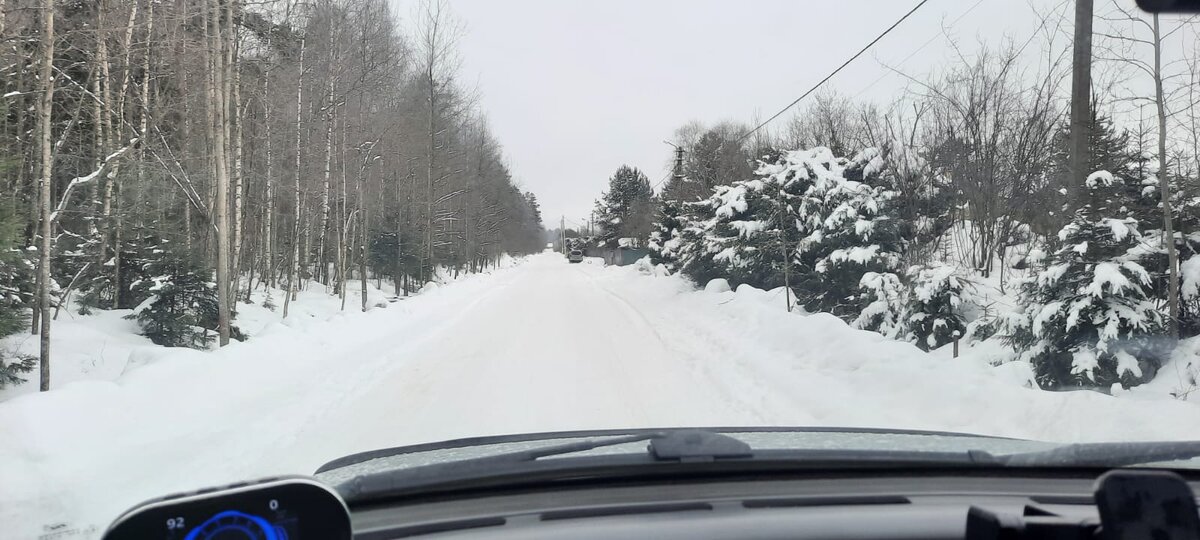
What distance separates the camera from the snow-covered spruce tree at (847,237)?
13.1 m

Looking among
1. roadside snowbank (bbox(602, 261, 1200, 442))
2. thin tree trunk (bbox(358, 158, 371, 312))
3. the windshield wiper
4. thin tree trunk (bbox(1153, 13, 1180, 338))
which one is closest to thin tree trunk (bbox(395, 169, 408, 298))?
thin tree trunk (bbox(358, 158, 371, 312))

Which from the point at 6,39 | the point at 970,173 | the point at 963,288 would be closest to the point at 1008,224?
the point at 970,173

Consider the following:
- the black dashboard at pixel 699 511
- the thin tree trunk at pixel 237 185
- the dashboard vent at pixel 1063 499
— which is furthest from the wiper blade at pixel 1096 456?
the thin tree trunk at pixel 237 185

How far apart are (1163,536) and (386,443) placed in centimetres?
549

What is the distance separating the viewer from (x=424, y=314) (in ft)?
59.8

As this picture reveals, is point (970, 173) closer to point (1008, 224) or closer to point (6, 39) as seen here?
point (1008, 224)

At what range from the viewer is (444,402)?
768 cm

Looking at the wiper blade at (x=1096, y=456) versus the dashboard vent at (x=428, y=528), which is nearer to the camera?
the dashboard vent at (x=428, y=528)

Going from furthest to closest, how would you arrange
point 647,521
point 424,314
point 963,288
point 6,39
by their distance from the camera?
point 424,314 → point 963,288 → point 6,39 → point 647,521

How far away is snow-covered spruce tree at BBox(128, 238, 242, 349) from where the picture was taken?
44.3 feet

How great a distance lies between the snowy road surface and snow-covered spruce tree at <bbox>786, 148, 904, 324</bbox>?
5.91ft

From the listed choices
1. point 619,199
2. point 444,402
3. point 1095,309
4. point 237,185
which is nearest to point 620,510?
point 444,402

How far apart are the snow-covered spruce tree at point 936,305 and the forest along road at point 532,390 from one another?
3496mm

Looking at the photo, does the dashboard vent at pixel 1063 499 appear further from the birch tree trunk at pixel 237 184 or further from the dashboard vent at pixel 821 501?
the birch tree trunk at pixel 237 184
